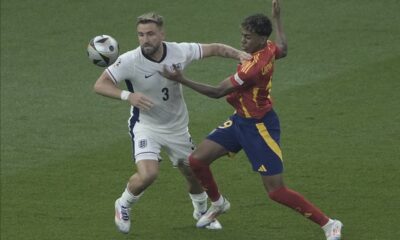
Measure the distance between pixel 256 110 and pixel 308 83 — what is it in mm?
5988

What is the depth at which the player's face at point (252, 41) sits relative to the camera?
10555 millimetres

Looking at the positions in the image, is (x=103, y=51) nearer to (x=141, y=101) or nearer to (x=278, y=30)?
(x=141, y=101)

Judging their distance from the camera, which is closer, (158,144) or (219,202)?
(158,144)

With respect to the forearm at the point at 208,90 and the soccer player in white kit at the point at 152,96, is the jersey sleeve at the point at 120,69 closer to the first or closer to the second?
the soccer player in white kit at the point at 152,96

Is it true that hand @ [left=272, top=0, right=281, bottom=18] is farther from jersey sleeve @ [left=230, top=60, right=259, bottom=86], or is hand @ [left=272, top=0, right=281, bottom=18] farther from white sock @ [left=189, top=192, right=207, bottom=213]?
white sock @ [left=189, top=192, right=207, bottom=213]

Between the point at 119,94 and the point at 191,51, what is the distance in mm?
1110

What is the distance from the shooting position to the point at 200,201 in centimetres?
1166

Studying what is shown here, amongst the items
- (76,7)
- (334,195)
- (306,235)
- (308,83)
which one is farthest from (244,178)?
(76,7)

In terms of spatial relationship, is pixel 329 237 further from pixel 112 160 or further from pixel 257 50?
pixel 112 160

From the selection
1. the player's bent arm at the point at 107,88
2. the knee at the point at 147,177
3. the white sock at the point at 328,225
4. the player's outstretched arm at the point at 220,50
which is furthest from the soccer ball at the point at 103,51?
the white sock at the point at 328,225

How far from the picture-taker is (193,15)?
20141mm

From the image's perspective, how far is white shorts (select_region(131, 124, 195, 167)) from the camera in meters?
11.1

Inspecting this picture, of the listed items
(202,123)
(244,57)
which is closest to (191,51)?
(244,57)

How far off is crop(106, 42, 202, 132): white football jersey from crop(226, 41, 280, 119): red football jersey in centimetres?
66
